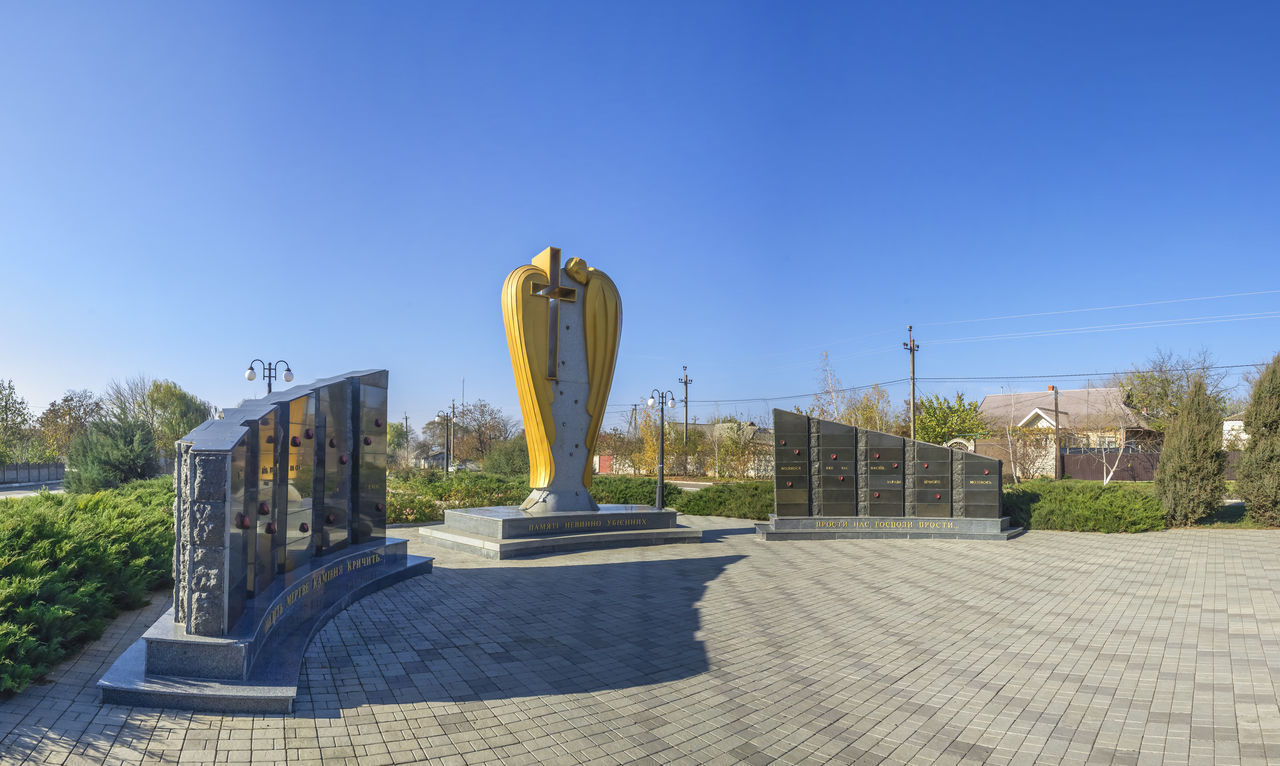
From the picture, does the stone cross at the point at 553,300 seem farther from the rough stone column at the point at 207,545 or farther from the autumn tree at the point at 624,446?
the autumn tree at the point at 624,446

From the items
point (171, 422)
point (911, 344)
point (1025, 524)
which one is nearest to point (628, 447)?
point (911, 344)

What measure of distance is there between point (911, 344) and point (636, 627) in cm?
2931

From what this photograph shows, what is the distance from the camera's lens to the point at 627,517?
13.6 meters

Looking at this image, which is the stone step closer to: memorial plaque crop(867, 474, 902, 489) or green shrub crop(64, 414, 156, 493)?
memorial plaque crop(867, 474, 902, 489)

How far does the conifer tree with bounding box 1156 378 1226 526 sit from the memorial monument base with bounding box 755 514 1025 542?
5139 millimetres

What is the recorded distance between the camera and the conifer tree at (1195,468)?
16.4m

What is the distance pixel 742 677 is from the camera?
19.8ft

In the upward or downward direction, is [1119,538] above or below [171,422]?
below

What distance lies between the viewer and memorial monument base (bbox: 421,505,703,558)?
12062 millimetres

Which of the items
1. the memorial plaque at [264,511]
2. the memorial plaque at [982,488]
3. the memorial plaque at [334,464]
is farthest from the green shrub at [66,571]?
the memorial plaque at [982,488]

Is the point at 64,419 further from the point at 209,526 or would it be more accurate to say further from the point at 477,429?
the point at 209,526

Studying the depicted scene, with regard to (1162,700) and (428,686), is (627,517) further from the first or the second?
(1162,700)

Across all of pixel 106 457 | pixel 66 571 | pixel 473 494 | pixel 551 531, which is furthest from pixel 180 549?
pixel 106 457

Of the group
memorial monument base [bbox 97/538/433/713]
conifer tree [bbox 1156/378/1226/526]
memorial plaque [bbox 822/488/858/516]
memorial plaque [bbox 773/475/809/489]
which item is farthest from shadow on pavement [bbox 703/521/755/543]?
conifer tree [bbox 1156/378/1226/526]
